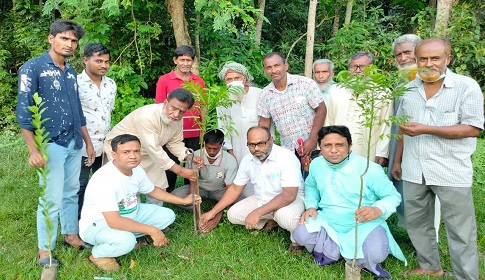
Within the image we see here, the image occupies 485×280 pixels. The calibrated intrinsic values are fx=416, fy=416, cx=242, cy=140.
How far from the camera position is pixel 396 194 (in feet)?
12.1

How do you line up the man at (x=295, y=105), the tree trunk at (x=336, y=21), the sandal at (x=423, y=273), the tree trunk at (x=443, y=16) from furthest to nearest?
the tree trunk at (x=336, y=21)
the tree trunk at (x=443, y=16)
the man at (x=295, y=105)
the sandal at (x=423, y=273)

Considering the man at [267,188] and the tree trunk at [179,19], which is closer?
the man at [267,188]

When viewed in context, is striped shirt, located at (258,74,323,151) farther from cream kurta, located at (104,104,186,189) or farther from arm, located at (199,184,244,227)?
cream kurta, located at (104,104,186,189)

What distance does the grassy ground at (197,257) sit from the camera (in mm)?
3637

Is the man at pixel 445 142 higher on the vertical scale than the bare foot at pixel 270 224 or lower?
higher

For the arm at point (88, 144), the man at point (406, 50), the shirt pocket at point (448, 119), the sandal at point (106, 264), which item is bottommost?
the sandal at point (106, 264)

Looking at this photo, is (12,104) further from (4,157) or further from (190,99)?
(190,99)

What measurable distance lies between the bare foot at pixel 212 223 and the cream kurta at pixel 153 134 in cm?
74

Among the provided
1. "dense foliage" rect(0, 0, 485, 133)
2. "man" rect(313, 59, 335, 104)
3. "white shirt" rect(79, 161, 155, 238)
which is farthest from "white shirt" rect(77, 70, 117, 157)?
"dense foliage" rect(0, 0, 485, 133)

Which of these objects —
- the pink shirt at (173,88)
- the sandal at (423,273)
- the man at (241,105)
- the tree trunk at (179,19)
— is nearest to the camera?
the sandal at (423,273)

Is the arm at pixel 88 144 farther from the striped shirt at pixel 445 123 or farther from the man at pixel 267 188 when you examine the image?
the striped shirt at pixel 445 123

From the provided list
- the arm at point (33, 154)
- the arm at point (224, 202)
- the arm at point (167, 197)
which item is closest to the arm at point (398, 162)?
the arm at point (224, 202)

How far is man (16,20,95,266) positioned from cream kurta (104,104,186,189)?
0.59m

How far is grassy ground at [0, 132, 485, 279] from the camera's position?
3.64 m
